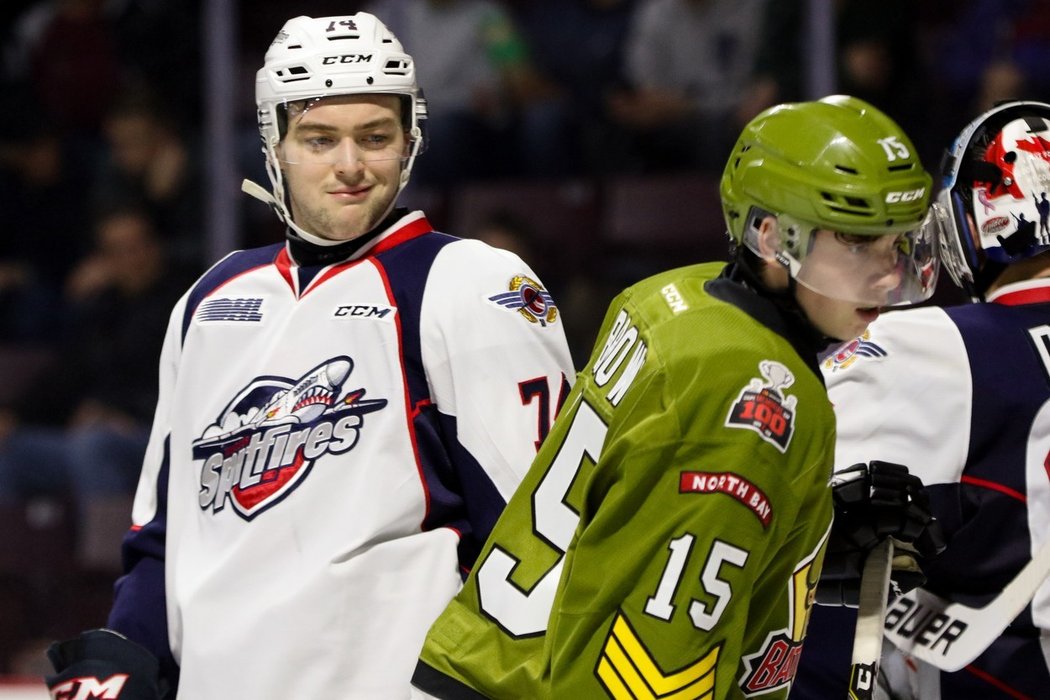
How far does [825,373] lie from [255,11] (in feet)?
10.1

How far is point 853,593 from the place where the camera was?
2021mm

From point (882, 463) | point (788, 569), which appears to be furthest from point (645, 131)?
point (788, 569)

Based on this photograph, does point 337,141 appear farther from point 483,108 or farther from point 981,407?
point 483,108

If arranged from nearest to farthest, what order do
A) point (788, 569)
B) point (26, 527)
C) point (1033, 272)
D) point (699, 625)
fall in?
1. point (699, 625)
2. point (788, 569)
3. point (1033, 272)
4. point (26, 527)

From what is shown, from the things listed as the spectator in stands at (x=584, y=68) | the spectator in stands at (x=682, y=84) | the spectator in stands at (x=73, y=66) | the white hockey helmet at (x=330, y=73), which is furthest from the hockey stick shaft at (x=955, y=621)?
the spectator in stands at (x=73, y=66)

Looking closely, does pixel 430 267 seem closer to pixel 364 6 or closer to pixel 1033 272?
pixel 1033 272

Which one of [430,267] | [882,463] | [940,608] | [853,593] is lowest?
[940,608]

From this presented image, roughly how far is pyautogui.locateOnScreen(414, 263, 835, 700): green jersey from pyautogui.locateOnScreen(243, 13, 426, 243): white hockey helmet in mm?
660

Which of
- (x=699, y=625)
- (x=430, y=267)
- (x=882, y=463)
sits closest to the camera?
(x=699, y=625)

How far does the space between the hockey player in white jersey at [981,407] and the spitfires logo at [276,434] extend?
69 cm

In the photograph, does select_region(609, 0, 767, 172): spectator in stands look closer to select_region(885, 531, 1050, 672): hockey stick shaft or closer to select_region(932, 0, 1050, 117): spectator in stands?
select_region(932, 0, 1050, 117): spectator in stands

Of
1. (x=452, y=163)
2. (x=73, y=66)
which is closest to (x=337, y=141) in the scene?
(x=452, y=163)

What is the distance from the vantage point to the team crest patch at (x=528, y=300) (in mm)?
2055

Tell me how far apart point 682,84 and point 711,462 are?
135 inches
